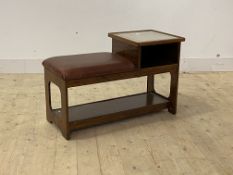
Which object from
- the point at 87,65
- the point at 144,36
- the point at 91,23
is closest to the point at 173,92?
the point at 144,36

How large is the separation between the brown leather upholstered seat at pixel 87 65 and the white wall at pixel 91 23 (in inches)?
49.5

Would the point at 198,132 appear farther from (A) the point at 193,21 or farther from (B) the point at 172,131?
(A) the point at 193,21

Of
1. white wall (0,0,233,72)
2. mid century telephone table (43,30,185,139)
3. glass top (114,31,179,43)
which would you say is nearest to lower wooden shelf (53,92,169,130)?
mid century telephone table (43,30,185,139)

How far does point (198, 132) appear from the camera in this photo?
102 inches

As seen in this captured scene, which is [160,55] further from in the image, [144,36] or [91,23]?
[91,23]

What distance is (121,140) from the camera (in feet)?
8.07

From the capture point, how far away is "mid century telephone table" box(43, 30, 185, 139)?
2.37 metres

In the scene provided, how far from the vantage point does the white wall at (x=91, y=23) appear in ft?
12.2

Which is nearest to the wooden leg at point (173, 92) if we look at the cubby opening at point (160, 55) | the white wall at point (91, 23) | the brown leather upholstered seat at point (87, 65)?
the cubby opening at point (160, 55)

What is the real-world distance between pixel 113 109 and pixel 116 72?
1.18ft

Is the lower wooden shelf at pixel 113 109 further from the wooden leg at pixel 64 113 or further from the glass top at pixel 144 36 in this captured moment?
the glass top at pixel 144 36

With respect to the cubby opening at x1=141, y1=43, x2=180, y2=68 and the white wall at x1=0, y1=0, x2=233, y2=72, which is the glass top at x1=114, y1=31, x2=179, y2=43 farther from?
the white wall at x1=0, y1=0, x2=233, y2=72

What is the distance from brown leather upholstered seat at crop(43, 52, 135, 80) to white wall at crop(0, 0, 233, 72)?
1.26 metres

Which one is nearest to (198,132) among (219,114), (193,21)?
(219,114)
